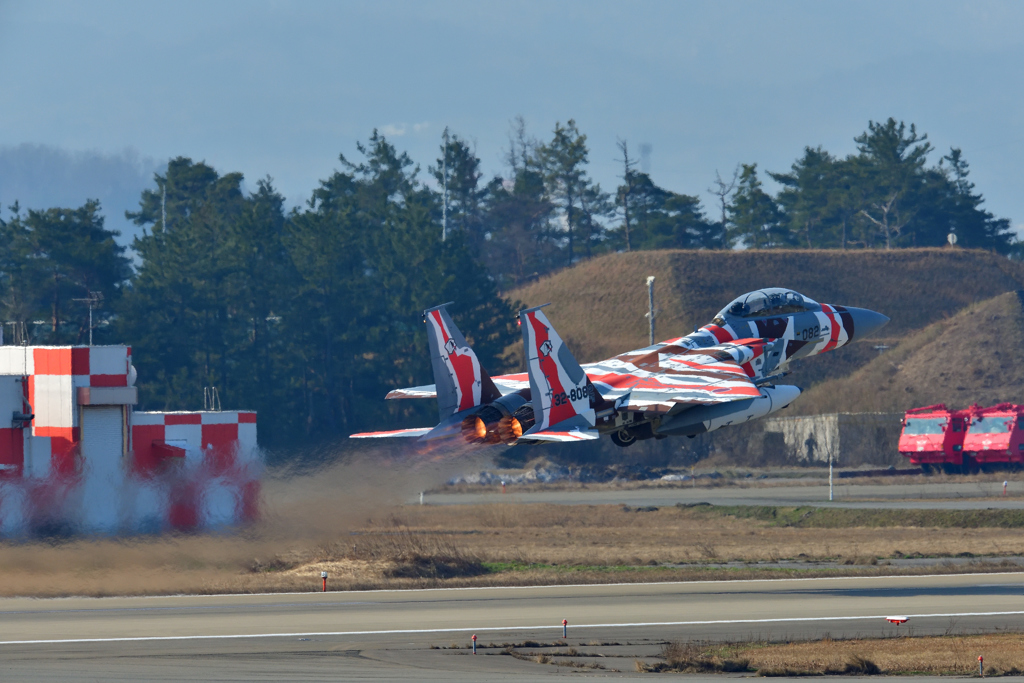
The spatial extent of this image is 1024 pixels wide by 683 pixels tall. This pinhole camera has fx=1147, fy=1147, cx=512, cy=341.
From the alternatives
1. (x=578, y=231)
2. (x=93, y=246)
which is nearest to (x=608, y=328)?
(x=578, y=231)

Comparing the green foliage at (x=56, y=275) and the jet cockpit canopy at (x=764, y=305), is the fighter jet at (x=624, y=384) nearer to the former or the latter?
the jet cockpit canopy at (x=764, y=305)

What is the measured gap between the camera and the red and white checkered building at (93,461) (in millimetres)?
28344

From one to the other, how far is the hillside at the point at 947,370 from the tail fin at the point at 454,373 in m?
59.3

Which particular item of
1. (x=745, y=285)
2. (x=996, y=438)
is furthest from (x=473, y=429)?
(x=745, y=285)

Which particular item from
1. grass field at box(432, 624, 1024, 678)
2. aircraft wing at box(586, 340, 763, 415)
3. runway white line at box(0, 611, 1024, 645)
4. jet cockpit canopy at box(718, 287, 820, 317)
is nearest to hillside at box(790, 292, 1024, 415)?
jet cockpit canopy at box(718, 287, 820, 317)

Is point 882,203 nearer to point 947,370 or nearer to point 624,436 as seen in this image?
point 947,370

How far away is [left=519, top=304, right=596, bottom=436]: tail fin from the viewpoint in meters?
28.6

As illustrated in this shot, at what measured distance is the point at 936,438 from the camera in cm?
6294

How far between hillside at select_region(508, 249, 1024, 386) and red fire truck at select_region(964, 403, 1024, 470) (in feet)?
138

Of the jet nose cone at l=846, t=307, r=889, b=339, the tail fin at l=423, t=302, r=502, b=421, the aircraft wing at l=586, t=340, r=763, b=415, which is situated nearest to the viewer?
the tail fin at l=423, t=302, r=502, b=421

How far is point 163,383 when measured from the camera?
251 ft

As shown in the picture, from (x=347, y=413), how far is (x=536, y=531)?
39.8 meters

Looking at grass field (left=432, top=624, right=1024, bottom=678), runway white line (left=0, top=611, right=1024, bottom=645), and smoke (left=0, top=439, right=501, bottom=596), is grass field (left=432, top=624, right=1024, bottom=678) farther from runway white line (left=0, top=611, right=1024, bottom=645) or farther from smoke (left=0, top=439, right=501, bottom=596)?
smoke (left=0, top=439, right=501, bottom=596)

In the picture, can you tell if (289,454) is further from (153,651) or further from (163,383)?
(163,383)
